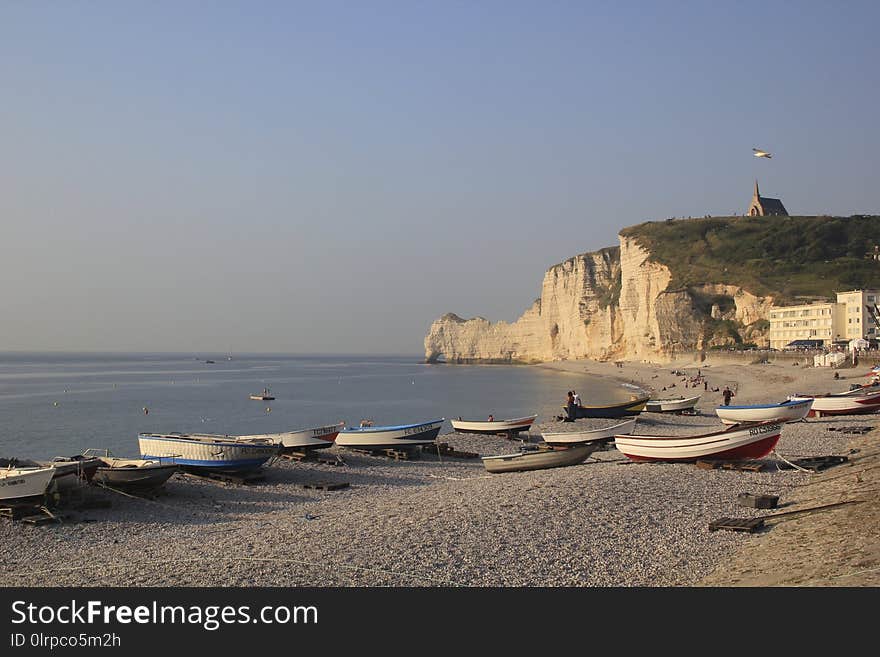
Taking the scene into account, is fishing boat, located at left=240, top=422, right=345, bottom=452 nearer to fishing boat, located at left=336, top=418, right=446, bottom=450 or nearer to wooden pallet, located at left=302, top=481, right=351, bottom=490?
fishing boat, located at left=336, top=418, right=446, bottom=450

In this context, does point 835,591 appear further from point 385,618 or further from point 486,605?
point 385,618

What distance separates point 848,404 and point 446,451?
53.5 ft

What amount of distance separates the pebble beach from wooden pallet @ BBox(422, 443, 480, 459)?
4.12m

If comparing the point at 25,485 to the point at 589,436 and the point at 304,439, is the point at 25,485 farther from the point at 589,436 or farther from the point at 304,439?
the point at 589,436

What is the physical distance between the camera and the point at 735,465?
17.3 metres

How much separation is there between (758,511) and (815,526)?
6.41 ft

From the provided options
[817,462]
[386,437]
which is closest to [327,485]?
[386,437]

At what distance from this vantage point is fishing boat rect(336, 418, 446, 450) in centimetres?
2531

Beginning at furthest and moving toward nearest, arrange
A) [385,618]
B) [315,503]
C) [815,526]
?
[315,503]
[815,526]
[385,618]

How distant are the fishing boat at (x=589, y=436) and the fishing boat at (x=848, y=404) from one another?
35.2ft

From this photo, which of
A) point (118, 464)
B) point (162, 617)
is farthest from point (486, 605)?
point (118, 464)

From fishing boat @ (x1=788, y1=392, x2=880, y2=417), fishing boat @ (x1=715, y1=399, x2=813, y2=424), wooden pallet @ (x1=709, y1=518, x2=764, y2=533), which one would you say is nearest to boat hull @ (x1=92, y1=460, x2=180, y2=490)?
wooden pallet @ (x1=709, y1=518, x2=764, y2=533)

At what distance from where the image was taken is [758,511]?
40.9ft

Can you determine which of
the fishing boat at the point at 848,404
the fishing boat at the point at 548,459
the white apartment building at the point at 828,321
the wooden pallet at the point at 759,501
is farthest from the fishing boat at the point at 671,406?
the white apartment building at the point at 828,321
